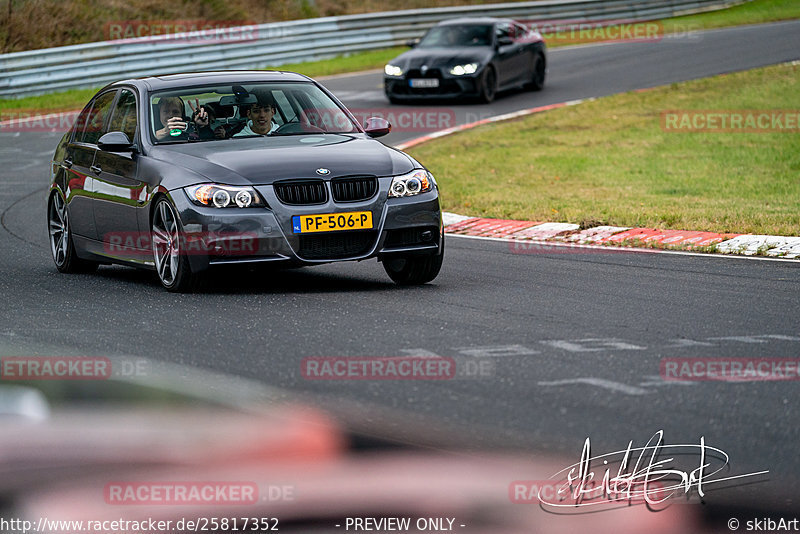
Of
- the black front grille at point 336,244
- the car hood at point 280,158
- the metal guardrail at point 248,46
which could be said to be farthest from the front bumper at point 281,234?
the metal guardrail at point 248,46

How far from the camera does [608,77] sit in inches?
1085

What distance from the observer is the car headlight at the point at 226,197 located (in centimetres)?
855

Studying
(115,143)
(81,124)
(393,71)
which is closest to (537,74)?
(393,71)

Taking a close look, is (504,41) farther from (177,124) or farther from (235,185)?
(235,185)

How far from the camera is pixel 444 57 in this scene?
80.0 feet

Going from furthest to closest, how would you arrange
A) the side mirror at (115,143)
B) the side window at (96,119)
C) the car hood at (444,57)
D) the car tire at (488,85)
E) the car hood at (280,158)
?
the car tire at (488,85) < the car hood at (444,57) < the side window at (96,119) < the side mirror at (115,143) < the car hood at (280,158)

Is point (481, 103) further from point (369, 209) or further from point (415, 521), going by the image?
point (415, 521)

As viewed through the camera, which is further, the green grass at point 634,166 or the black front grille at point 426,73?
the black front grille at point 426,73

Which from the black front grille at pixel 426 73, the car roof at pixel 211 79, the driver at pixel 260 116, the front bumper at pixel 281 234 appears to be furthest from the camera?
the black front grille at pixel 426 73

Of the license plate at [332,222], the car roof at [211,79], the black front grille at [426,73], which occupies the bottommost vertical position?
the black front grille at [426,73]

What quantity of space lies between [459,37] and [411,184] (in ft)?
55.7

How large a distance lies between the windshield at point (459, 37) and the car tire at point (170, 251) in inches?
661

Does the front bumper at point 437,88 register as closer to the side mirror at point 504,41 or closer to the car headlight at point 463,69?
the car headlight at point 463,69

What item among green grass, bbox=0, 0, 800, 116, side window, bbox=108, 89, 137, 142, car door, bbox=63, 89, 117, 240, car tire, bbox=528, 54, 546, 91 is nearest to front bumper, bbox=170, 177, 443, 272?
side window, bbox=108, 89, 137, 142
